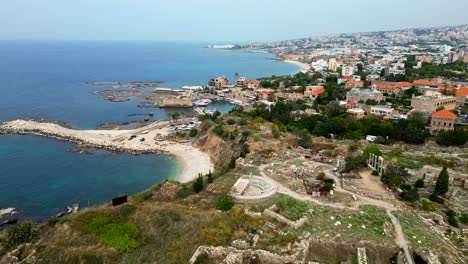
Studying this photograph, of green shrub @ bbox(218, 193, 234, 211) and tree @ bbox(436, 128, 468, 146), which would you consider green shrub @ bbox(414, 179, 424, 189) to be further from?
green shrub @ bbox(218, 193, 234, 211)

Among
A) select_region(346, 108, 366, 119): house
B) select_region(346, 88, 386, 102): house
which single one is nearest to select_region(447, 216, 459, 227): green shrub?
select_region(346, 108, 366, 119): house

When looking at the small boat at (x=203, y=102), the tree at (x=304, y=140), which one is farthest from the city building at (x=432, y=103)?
the small boat at (x=203, y=102)

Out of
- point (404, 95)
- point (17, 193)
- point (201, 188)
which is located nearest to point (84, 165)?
point (17, 193)

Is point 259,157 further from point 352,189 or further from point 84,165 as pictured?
point 84,165

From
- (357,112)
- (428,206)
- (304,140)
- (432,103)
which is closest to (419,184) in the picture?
(428,206)

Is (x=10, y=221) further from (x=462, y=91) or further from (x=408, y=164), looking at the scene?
(x=462, y=91)

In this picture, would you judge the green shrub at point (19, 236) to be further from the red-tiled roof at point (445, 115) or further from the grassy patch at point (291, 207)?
the red-tiled roof at point (445, 115)
